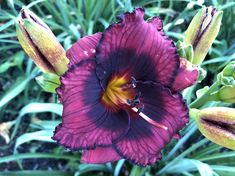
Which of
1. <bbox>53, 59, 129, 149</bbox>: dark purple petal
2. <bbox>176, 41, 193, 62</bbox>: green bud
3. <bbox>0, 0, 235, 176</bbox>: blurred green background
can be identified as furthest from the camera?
<bbox>0, 0, 235, 176</bbox>: blurred green background

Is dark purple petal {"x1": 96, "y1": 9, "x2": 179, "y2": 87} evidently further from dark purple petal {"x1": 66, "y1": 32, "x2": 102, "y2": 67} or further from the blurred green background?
the blurred green background

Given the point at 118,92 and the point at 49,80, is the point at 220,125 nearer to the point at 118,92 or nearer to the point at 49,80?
the point at 118,92

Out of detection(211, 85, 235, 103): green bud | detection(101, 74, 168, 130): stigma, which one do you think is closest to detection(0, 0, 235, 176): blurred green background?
detection(211, 85, 235, 103): green bud

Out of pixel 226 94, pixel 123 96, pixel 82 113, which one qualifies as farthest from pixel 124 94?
pixel 226 94

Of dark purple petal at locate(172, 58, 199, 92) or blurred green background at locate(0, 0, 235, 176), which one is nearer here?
dark purple petal at locate(172, 58, 199, 92)

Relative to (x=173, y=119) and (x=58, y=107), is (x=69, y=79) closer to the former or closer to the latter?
(x=173, y=119)

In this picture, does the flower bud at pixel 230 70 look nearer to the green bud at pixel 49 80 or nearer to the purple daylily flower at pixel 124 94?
the purple daylily flower at pixel 124 94

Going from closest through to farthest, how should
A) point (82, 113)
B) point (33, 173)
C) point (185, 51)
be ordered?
1. point (82, 113)
2. point (185, 51)
3. point (33, 173)
